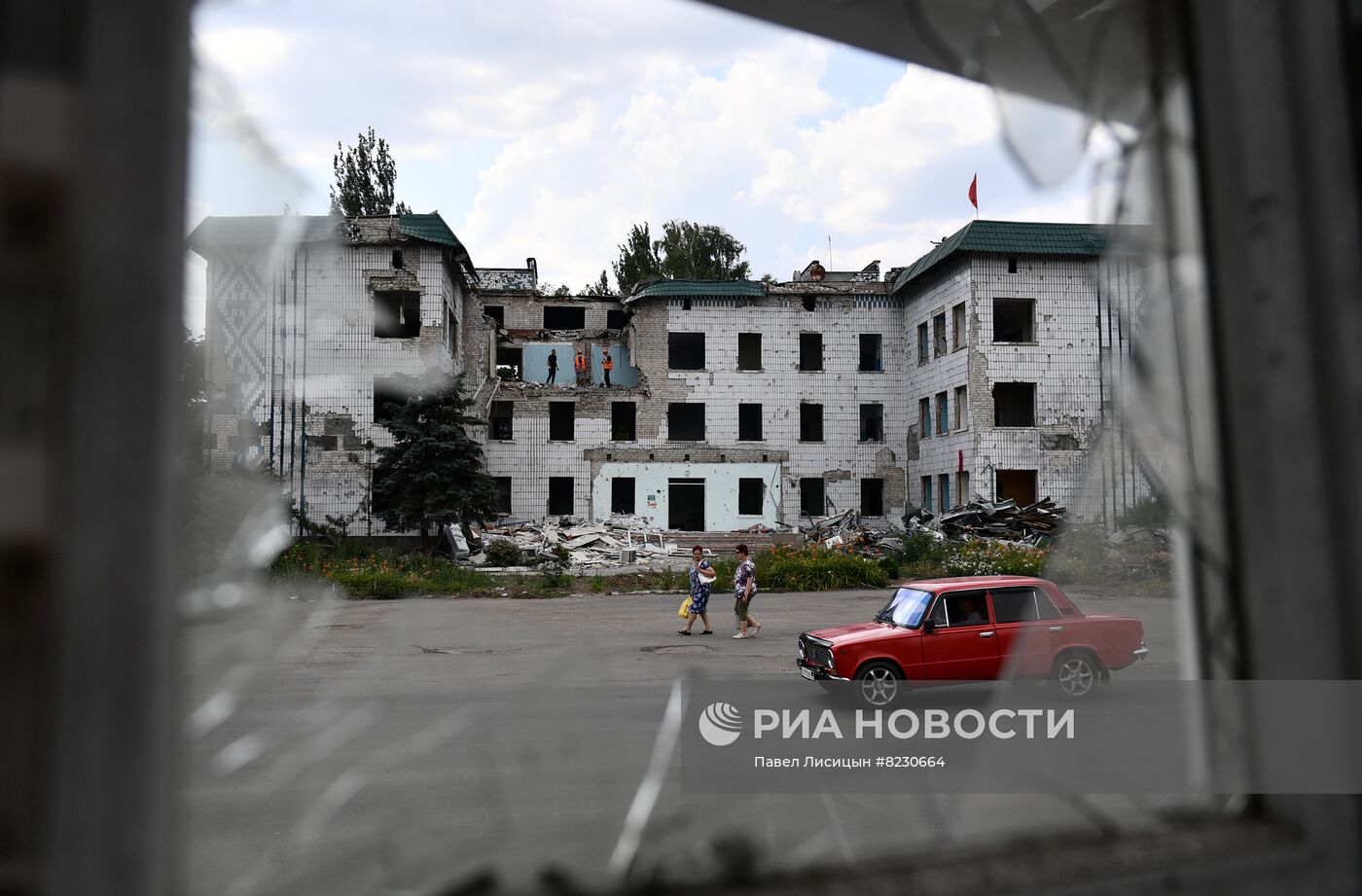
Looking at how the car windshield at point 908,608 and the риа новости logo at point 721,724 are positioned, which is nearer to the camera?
the риа новости logo at point 721,724

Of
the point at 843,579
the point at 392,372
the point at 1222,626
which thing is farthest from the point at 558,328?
the point at 1222,626

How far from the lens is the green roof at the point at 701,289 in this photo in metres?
29.0

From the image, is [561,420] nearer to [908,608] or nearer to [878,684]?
Result: [908,608]

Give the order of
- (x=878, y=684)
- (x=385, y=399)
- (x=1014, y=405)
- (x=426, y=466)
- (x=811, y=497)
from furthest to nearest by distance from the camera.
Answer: (x=811, y=497) → (x=1014, y=405) → (x=385, y=399) → (x=426, y=466) → (x=878, y=684)

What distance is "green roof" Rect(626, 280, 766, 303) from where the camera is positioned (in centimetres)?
2902

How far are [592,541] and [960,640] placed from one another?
16621mm

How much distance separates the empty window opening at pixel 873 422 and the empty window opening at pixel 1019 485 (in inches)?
195

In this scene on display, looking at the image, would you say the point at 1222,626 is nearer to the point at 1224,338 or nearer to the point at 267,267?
the point at 1224,338

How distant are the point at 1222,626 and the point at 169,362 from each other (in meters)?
1.60

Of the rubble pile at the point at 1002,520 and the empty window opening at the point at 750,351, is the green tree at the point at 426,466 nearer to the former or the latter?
the empty window opening at the point at 750,351

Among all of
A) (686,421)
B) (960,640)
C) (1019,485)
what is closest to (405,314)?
(686,421)

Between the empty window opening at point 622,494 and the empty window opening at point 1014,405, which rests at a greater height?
the empty window opening at point 1014,405

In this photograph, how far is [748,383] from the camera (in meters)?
29.3

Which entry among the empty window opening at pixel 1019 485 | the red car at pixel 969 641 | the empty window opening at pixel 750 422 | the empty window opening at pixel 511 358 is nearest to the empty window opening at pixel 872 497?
the empty window opening at pixel 750 422
